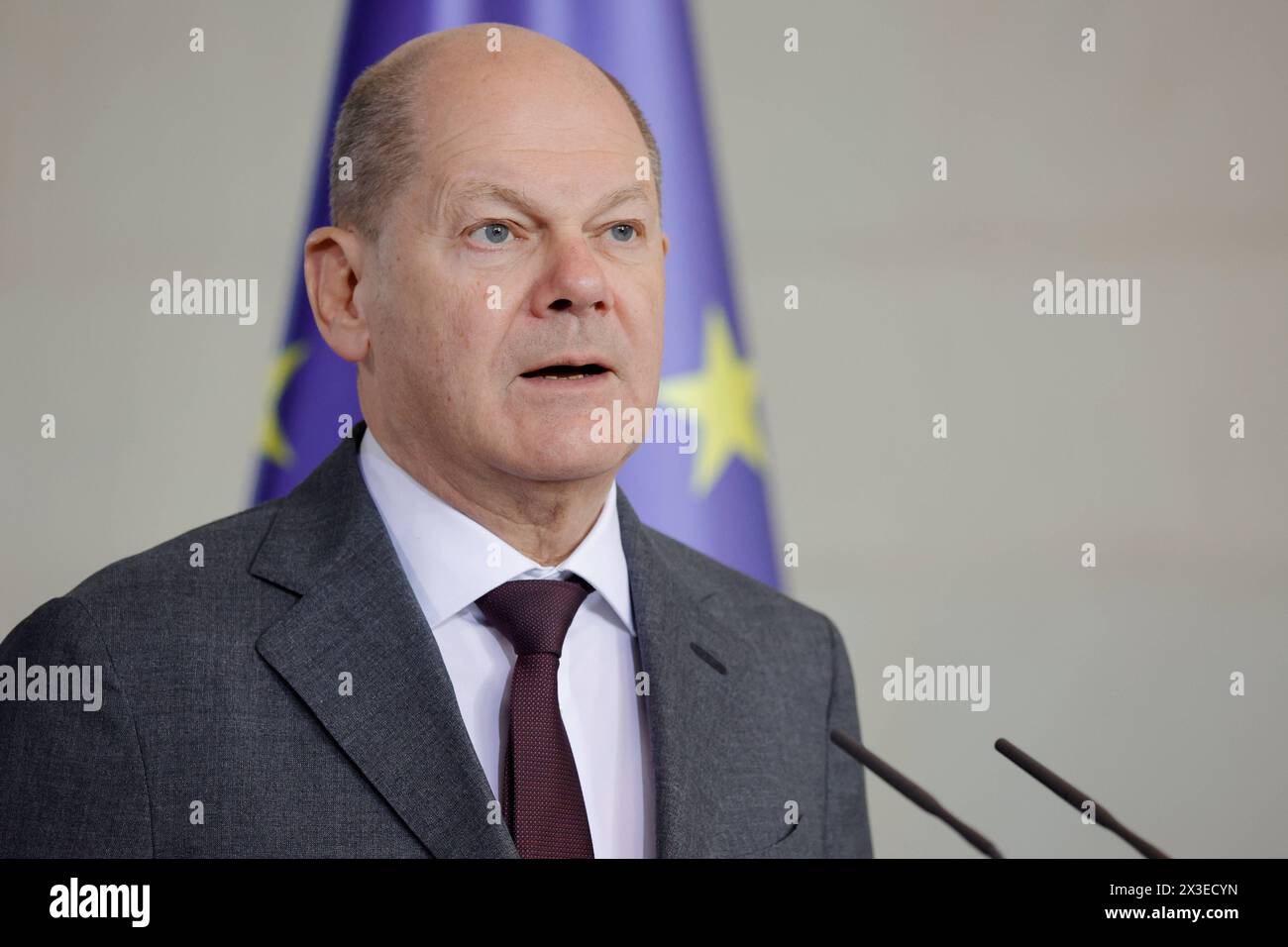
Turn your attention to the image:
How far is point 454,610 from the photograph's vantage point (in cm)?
181

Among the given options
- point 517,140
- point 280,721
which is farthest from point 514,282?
point 280,721

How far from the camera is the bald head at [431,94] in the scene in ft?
6.20

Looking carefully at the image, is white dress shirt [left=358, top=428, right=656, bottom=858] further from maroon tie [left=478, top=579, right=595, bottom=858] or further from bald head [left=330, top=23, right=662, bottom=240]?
bald head [left=330, top=23, right=662, bottom=240]

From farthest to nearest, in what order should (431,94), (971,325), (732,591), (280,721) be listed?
(971,325) → (732,591) → (431,94) → (280,721)

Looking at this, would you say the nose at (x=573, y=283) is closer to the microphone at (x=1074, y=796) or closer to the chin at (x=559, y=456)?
the chin at (x=559, y=456)

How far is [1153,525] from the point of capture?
253 cm

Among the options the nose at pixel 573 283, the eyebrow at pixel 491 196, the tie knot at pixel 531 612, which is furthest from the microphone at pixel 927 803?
the eyebrow at pixel 491 196

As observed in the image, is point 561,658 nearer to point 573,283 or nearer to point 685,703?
point 685,703

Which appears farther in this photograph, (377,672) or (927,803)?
(377,672)

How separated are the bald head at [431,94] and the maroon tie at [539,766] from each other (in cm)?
66

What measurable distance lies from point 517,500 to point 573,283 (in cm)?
31
